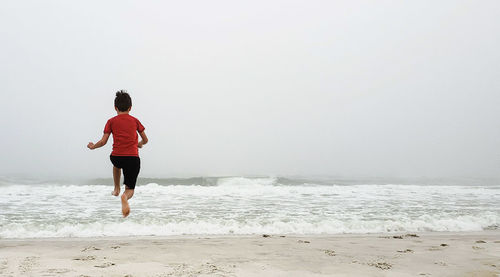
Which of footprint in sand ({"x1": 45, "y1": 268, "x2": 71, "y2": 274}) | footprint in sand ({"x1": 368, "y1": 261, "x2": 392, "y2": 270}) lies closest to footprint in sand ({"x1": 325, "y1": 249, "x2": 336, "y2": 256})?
footprint in sand ({"x1": 368, "y1": 261, "x2": 392, "y2": 270})

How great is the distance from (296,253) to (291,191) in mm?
12532

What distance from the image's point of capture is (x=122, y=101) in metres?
4.34

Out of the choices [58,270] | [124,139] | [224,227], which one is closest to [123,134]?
[124,139]

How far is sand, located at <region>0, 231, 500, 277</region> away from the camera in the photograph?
6035 mm

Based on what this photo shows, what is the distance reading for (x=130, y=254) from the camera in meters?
7.25

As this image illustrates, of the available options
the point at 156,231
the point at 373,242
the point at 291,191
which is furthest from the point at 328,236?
the point at 291,191

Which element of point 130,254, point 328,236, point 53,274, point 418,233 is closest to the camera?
point 53,274

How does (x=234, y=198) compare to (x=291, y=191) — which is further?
(x=291, y=191)

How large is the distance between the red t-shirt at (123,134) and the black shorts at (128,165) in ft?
0.16

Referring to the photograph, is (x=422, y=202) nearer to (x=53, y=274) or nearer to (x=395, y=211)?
(x=395, y=211)

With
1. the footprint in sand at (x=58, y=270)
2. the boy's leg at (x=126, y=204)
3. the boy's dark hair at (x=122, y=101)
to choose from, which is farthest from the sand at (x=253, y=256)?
the boy's dark hair at (x=122, y=101)

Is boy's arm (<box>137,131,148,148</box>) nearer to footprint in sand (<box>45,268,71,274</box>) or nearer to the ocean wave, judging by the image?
footprint in sand (<box>45,268,71,274</box>)

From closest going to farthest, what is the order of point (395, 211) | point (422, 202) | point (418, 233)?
point (418, 233) → point (395, 211) → point (422, 202)

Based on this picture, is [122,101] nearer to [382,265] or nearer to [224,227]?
[382,265]
